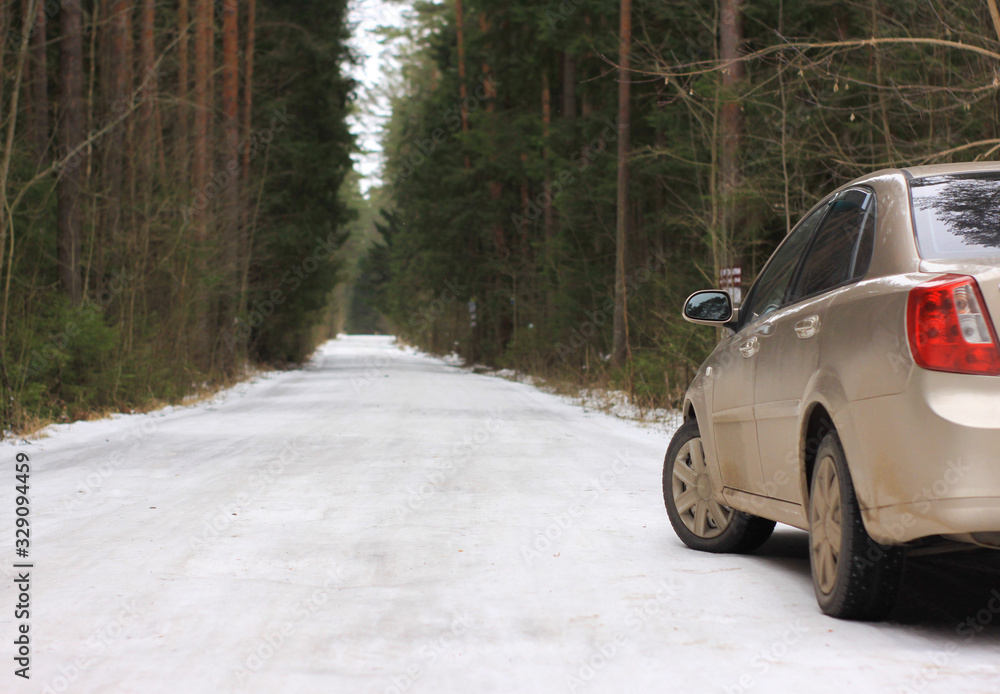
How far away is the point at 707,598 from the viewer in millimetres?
4984

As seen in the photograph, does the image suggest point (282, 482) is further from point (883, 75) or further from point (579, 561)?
point (883, 75)

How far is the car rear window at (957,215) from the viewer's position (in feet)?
13.6

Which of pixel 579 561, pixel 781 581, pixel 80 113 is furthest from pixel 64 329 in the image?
pixel 781 581

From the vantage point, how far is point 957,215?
14.2 feet

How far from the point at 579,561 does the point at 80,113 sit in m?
14.6

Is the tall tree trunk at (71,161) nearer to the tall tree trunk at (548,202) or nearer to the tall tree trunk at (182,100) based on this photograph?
the tall tree trunk at (182,100)

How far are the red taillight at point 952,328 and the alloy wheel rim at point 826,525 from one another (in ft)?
2.49

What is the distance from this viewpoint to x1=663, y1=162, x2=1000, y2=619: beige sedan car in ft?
12.3

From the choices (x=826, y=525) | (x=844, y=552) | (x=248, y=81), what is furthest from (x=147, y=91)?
(x=844, y=552)

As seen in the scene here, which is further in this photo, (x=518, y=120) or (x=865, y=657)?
(x=518, y=120)

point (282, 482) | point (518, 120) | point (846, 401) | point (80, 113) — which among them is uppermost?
point (518, 120)

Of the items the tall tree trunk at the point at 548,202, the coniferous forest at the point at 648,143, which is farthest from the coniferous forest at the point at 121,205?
the tall tree trunk at the point at 548,202

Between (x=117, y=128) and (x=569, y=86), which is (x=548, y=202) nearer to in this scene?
(x=569, y=86)

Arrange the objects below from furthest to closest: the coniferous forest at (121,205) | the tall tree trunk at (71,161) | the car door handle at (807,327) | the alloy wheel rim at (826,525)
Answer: the tall tree trunk at (71,161), the coniferous forest at (121,205), the car door handle at (807,327), the alloy wheel rim at (826,525)
